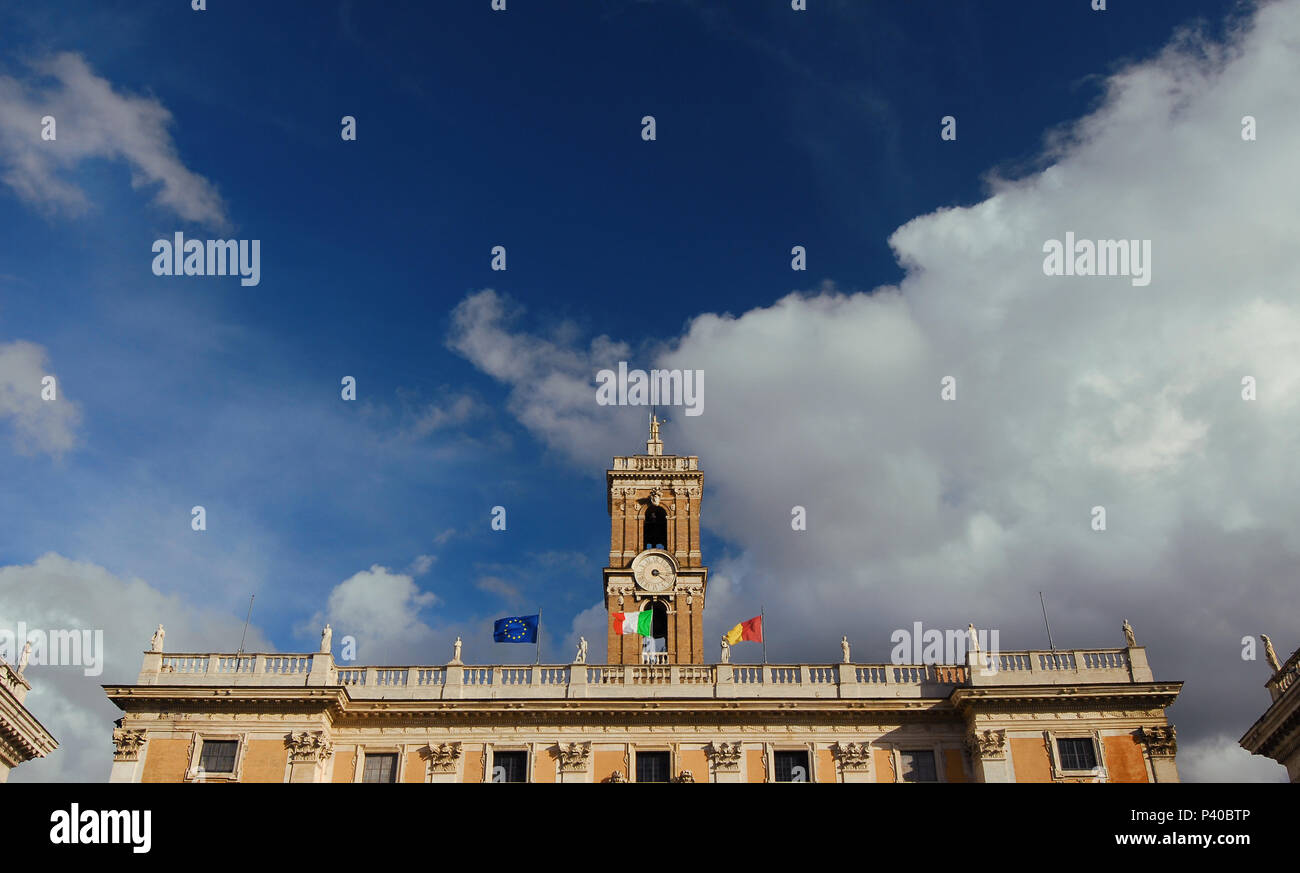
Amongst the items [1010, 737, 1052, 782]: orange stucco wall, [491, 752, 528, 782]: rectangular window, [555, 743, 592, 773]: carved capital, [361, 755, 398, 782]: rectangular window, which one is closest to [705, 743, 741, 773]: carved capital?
[555, 743, 592, 773]: carved capital

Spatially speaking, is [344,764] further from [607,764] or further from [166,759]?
[607,764]

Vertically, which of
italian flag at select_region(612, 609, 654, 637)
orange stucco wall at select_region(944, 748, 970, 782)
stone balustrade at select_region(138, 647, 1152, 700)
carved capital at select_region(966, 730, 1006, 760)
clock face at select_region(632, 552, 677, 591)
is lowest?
orange stucco wall at select_region(944, 748, 970, 782)

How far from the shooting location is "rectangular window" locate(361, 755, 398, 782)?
133ft

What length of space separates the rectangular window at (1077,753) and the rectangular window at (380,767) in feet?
89.6

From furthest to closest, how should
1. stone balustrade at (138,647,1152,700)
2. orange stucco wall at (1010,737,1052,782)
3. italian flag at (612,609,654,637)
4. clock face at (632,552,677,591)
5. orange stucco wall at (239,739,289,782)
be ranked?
clock face at (632,552,677,591) → italian flag at (612,609,654,637) → stone balustrade at (138,647,1152,700) → orange stucco wall at (239,739,289,782) → orange stucco wall at (1010,737,1052,782)

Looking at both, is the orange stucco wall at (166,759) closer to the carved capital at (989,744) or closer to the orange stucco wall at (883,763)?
the orange stucco wall at (883,763)

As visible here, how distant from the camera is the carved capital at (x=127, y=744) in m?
39.4

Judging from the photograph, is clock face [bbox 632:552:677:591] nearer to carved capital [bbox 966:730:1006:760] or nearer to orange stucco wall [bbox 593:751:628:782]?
orange stucco wall [bbox 593:751:628:782]

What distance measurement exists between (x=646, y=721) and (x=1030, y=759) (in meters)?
15.6

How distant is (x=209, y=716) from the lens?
40531mm

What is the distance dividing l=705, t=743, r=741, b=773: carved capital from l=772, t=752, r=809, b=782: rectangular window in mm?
A: 1582

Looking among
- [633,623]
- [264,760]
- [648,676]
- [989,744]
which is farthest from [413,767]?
[989,744]
